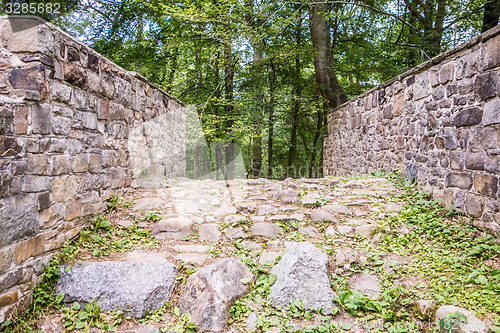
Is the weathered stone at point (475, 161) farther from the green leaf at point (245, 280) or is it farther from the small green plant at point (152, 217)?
the small green plant at point (152, 217)

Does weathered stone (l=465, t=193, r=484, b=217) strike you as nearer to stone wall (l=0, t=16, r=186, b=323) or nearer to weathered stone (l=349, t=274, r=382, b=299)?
weathered stone (l=349, t=274, r=382, b=299)

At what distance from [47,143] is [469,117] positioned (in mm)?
3901

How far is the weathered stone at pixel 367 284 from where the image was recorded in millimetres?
2322

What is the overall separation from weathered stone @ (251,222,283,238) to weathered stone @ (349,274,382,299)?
0.94 metres

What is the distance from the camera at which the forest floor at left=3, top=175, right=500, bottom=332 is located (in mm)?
2092

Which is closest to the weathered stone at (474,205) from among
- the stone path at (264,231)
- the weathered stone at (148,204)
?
the stone path at (264,231)

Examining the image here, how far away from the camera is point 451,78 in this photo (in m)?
3.22

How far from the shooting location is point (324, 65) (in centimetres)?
864

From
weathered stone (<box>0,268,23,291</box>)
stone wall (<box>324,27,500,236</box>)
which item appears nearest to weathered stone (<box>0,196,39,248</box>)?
weathered stone (<box>0,268,23,291</box>)

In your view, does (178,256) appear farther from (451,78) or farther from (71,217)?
(451,78)

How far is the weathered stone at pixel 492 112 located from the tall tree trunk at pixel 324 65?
19.3ft

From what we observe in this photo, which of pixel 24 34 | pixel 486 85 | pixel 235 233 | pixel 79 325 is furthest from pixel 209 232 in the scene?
pixel 486 85

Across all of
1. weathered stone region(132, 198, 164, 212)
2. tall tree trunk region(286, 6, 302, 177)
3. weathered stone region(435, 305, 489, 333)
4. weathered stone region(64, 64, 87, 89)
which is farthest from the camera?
tall tree trunk region(286, 6, 302, 177)

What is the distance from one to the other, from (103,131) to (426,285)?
137 inches
